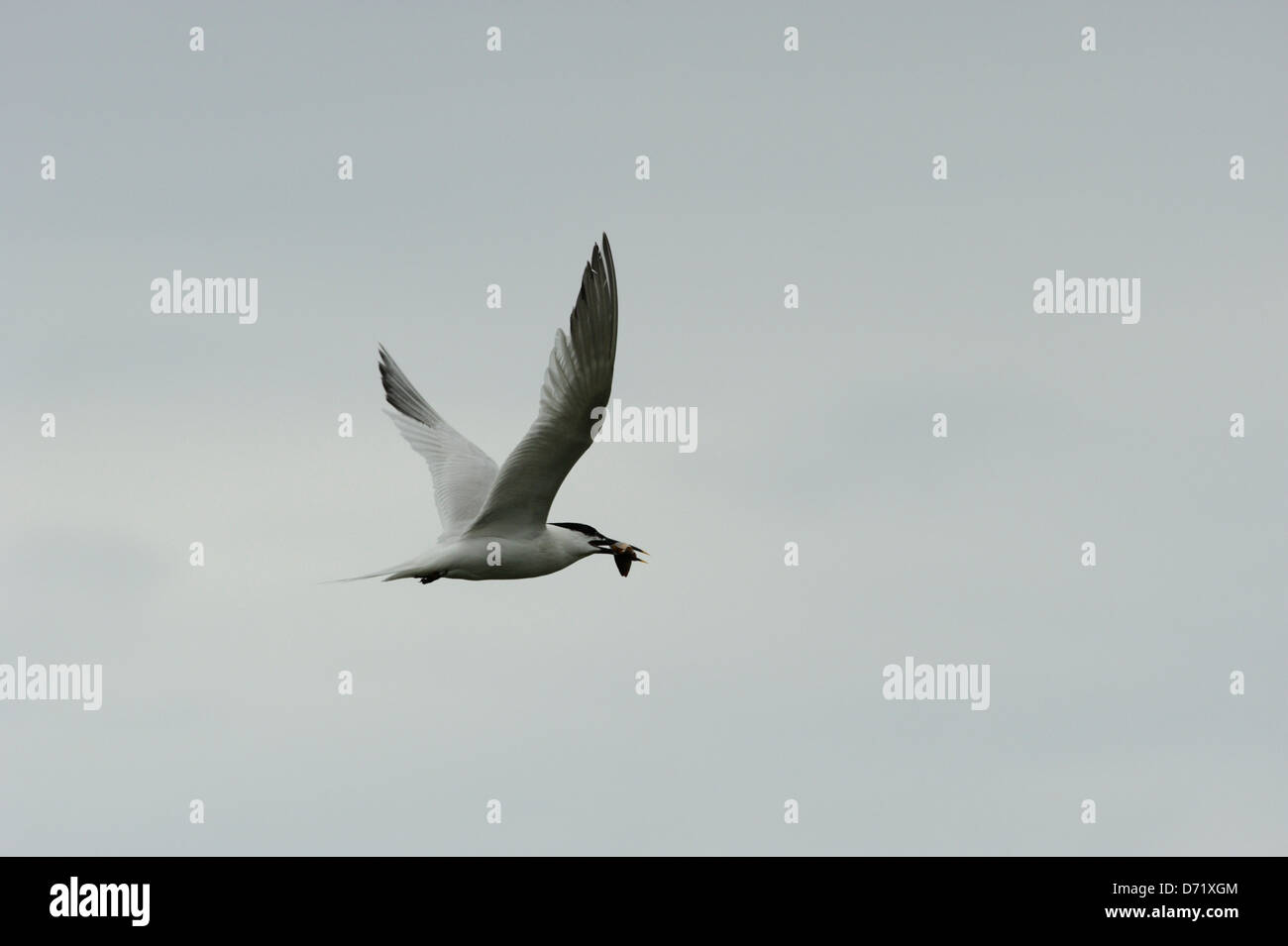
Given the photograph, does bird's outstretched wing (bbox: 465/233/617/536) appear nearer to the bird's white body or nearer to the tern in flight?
Answer: the tern in flight

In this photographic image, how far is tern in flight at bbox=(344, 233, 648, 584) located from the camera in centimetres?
1798

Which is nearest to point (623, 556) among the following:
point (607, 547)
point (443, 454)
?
point (607, 547)

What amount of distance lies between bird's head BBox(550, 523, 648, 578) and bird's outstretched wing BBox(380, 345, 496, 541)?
1.33 meters

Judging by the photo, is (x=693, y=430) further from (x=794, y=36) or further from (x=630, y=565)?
(x=794, y=36)

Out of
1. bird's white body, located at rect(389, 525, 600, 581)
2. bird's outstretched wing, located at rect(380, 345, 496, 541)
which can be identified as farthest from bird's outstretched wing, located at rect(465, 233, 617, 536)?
bird's outstretched wing, located at rect(380, 345, 496, 541)

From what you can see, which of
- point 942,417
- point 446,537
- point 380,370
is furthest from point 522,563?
point 942,417

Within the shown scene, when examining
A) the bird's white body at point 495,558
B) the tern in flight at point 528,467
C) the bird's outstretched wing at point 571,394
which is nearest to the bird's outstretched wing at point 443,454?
the tern in flight at point 528,467

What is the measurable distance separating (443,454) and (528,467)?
398 cm

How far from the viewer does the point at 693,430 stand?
21594 millimetres

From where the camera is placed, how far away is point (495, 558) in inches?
788

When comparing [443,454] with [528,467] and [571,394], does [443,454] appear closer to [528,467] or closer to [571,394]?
[528,467]

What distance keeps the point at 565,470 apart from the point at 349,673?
5.03m

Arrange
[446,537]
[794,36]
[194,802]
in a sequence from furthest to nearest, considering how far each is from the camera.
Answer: [794,36] < [194,802] < [446,537]
